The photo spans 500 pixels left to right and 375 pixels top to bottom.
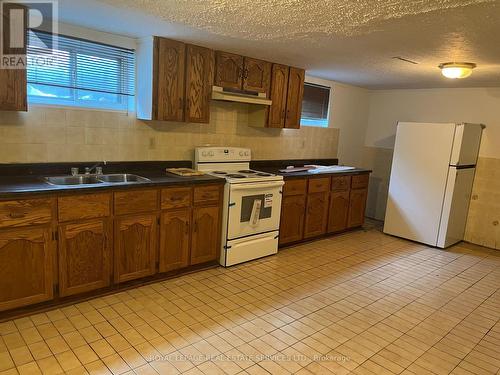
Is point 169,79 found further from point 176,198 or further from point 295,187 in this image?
point 295,187

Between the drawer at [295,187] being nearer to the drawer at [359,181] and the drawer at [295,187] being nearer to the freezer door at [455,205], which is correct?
the drawer at [359,181]

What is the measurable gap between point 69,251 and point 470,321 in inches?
123

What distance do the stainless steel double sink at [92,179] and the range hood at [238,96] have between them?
3.65 feet

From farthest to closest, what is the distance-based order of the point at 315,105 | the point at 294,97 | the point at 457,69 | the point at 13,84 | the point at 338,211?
1. the point at 315,105
2. the point at 338,211
3. the point at 294,97
4. the point at 457,69
5. the point at 13,84

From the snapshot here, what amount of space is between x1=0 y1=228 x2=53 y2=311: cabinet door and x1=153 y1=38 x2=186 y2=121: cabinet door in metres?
1.42

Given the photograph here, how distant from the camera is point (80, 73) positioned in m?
3.09

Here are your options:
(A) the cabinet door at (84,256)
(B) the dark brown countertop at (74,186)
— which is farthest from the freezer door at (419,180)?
(A) the cabinet door at (84,256)

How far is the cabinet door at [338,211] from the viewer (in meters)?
4.71

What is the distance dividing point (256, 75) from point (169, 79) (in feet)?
3.54

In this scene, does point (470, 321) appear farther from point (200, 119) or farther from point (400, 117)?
point (400, 117)

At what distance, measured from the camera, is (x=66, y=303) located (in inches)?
105

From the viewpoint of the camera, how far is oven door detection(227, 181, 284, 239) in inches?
137

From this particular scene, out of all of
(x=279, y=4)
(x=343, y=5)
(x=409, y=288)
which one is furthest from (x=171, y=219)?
(x=409, y=288)

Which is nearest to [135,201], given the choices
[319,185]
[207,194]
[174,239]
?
[174,239]
